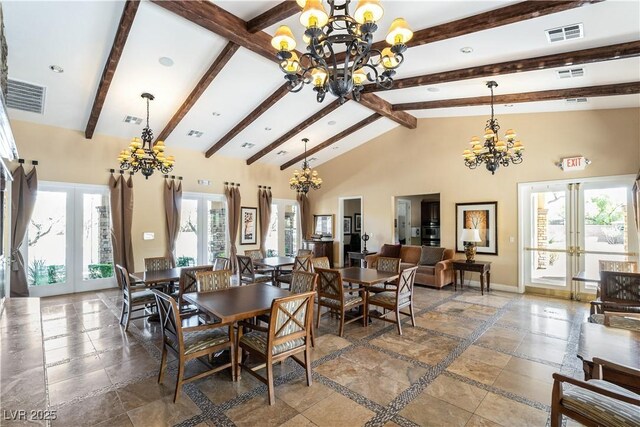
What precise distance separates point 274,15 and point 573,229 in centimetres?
673

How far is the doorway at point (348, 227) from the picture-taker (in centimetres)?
1009

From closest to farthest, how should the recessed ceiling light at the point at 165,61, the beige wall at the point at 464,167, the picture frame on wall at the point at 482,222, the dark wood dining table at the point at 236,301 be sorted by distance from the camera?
1. the dark wood dining table at the point at 236,301
2. the recessed ceiling light at the point at 165,61
3. the beige wall at the point at 464,167
4. the picture frame on wall at the point at 482,222

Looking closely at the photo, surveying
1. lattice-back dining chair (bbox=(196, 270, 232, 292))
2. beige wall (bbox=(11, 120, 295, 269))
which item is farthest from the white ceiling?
lattice-back dining chair (bbox=(196, 270, 232, 292))

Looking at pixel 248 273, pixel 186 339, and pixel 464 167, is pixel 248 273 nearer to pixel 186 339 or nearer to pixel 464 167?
pixel 186 339

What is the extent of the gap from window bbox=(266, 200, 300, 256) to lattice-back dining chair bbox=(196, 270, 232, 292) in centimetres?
579

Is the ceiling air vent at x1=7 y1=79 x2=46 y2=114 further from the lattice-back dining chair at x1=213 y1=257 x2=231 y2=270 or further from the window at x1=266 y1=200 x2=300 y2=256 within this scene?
the window at x1=266 y1=200 x2=300 y2=256

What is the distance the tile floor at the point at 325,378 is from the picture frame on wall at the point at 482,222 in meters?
2.68

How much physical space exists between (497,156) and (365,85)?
273 centimetres

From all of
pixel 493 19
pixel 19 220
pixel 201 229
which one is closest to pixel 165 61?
pixel 19 220

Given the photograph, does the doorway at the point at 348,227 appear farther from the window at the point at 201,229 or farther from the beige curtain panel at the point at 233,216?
the window at the point at 201,229

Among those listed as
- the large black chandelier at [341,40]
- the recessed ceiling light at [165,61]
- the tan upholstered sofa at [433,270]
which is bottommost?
the tan upholstered sofa at [433,270]

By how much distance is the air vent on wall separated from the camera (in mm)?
4292

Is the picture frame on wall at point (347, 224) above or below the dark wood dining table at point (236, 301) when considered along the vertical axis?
above

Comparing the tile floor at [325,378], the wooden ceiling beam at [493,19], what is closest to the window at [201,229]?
the tile floor at [325,378]
